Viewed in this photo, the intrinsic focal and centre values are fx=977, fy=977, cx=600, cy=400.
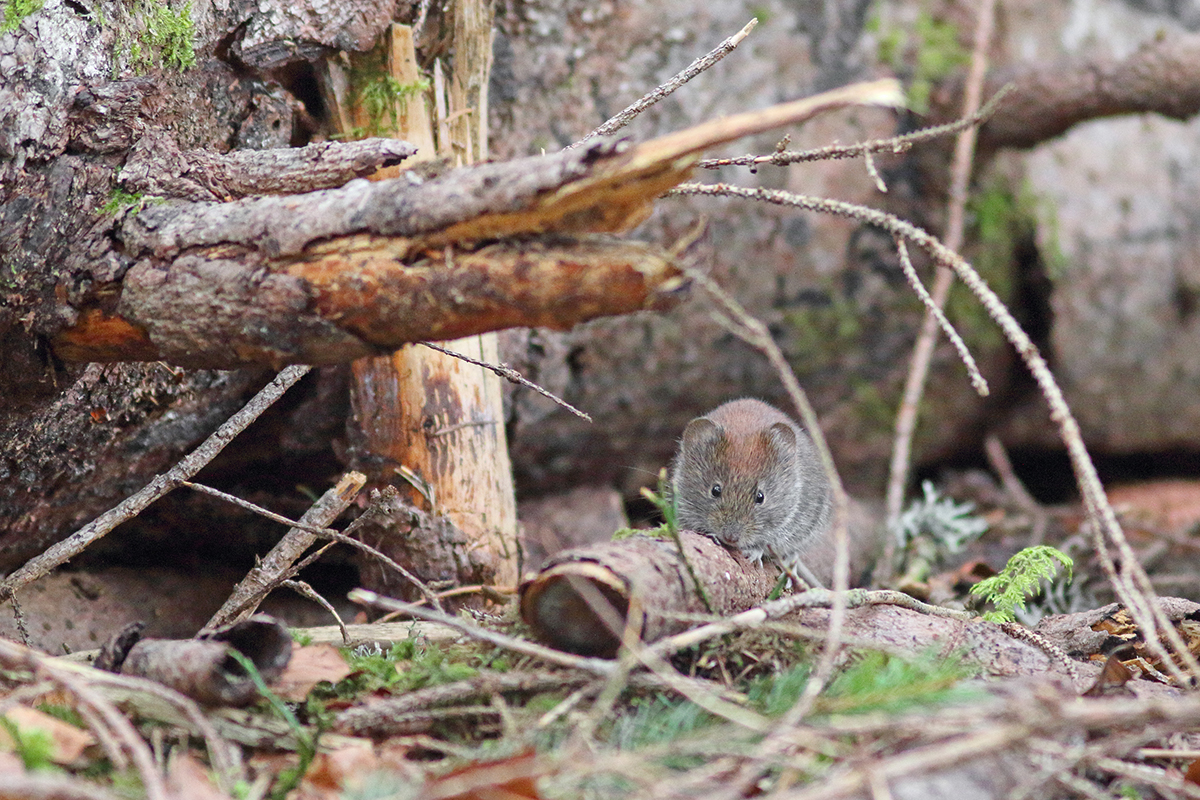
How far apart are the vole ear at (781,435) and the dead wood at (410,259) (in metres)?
2.61

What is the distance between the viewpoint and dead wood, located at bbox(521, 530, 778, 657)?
Result: 2.33 m

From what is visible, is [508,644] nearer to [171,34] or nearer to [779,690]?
[779,690]

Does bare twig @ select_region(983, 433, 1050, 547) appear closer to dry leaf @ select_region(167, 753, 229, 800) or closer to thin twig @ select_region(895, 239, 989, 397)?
thin twig @ select_region(895, 239, 989, 397)

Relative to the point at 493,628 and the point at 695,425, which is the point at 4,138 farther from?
the point at 695,425

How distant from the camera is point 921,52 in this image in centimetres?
584

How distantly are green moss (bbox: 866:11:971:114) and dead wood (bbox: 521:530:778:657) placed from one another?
420cm

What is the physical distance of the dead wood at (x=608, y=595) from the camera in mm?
2330

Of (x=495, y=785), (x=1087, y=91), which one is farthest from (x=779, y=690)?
(x=1087, y=91)

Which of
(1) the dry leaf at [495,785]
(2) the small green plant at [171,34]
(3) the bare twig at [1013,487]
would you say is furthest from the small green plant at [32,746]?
(3) the bare twig at [1013,487]

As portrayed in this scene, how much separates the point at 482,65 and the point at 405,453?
1684mm

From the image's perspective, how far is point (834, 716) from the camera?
2.10m

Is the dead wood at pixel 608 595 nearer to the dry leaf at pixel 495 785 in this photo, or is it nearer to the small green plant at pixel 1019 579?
A: the dry leaf at pixel 495 785

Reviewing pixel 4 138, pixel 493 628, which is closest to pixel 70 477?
pixel 4 138

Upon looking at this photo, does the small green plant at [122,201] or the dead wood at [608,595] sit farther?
the small green plant at [122,201]
